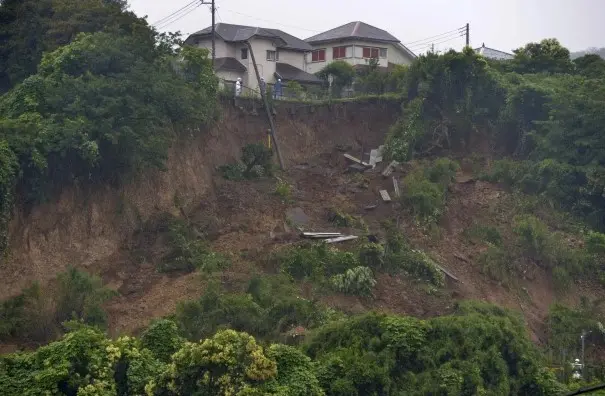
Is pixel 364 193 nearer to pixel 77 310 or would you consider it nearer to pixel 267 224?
pixel 267 224

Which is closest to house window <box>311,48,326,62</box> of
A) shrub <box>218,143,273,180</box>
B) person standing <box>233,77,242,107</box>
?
person standing <box>233,77,242,107</box>

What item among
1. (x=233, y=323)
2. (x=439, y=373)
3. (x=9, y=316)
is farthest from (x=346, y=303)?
(x=9, y=316)

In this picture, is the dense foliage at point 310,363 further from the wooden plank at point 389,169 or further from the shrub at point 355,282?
the wooden plank at point 389,169

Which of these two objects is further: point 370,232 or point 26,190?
point 370,232

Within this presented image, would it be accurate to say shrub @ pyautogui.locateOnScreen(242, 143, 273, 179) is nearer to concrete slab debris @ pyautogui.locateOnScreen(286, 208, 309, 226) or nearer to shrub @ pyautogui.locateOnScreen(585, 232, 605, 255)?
concrete slab debris @ pyautogui.locateOnScreen(286, 208, 309, 226)

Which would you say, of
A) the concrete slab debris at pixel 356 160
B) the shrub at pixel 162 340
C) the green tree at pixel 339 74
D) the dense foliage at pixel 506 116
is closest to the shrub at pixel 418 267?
the dense foliage at pixel 506 116
